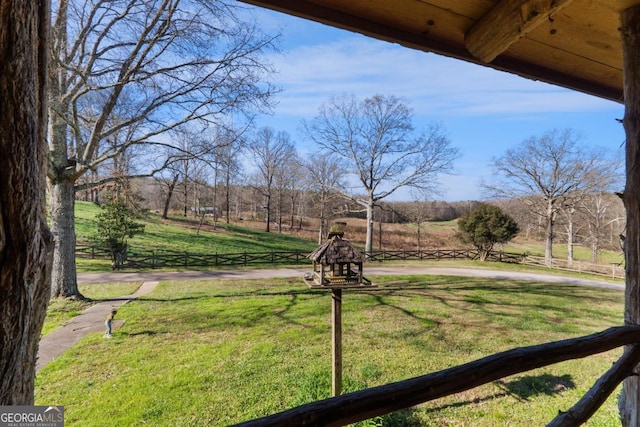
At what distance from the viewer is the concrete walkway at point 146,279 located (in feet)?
17.6

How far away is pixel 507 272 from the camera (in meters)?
14.7

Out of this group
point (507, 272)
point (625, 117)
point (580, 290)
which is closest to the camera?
point (625, 117)

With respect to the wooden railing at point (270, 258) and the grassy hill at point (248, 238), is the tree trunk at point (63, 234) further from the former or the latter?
the wooden railing at point (270, 258)

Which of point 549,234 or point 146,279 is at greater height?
point 549,234

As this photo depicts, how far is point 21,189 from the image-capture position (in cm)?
73

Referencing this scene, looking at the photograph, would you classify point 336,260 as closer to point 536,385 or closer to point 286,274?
point 536,385

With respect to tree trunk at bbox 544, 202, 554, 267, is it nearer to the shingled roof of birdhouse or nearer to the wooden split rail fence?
the wooden split rail fence

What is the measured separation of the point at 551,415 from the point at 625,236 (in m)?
3.43

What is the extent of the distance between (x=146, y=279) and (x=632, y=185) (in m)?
12.3

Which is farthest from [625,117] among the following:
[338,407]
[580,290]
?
[580,290]

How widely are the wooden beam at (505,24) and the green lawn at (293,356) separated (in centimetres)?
381

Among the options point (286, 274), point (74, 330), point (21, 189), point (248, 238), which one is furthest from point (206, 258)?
point (21, 189)

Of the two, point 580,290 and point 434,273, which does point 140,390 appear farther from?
point 580,290

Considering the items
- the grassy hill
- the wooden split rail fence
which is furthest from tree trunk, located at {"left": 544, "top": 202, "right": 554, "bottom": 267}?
the wooden split rail fence
